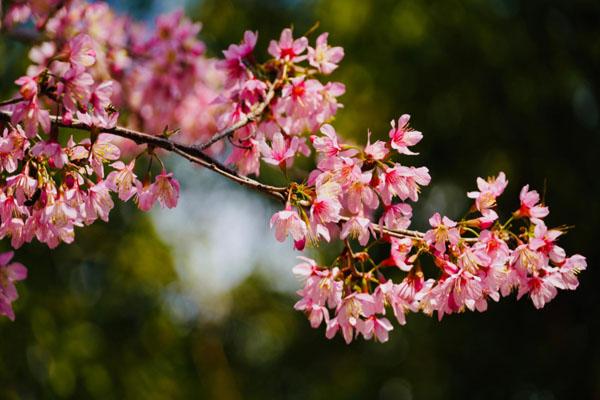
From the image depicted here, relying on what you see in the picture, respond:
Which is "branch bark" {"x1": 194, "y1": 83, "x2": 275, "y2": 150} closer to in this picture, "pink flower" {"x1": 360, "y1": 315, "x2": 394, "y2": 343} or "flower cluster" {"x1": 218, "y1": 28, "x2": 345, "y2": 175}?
"flower cluster" {"x1": 218, "y1": 28, "x2": 345, "y2": 175}

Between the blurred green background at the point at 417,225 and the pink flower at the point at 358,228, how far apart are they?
2.64 meters

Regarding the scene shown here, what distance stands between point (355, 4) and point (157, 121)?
434 centimetres

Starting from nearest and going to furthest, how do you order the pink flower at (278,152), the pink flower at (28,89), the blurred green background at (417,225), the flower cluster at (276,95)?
the pink flower at (28,89) → the pink flower at (278,152) → the flower cluster at (276,95) → the blurred green background at (417,225)

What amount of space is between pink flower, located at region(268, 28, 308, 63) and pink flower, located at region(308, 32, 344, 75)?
0.03 metres

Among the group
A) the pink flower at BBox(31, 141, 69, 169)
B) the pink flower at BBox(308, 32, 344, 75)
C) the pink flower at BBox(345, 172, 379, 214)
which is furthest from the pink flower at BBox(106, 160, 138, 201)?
the pink flower at BBox(308, 32, 344, 75)

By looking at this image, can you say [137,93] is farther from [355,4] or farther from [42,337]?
[355,4]

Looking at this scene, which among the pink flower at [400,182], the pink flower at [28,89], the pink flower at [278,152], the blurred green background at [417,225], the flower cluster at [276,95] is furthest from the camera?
the blurred green background at [417,225]

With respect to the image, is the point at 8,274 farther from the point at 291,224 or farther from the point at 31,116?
the point at 291,224

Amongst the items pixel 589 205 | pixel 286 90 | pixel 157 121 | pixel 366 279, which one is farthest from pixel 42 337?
pixel 589 205

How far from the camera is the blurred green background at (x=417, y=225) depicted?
170 inches

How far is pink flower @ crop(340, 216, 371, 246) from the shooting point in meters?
1.32

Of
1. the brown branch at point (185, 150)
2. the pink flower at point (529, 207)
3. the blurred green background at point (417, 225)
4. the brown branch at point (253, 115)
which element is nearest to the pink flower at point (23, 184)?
the brown branch at point (185, 150)

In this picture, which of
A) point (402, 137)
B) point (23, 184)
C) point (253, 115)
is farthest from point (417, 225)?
point (23, 184)

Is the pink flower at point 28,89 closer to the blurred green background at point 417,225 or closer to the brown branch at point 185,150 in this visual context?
A: the brown branch at point 185,150
